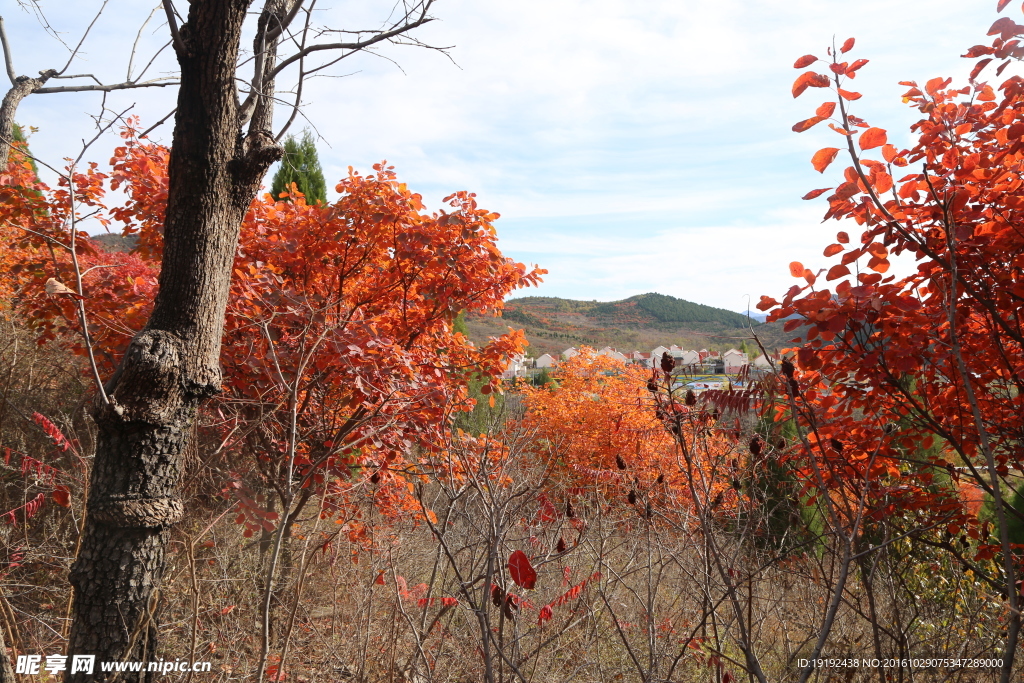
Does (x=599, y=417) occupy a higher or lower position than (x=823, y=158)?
lower

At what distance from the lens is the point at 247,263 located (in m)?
4.48

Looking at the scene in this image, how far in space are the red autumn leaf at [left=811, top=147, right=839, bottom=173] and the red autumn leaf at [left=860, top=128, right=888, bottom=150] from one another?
4.5 inches

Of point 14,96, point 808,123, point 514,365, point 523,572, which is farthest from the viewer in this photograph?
point 514,365

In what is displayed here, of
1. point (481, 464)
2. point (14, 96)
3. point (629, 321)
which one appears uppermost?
point (629, 321)

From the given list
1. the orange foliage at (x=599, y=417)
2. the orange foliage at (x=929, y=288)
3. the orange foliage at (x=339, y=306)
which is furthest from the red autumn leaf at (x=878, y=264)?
the orange foliage at (x=599, y=417)

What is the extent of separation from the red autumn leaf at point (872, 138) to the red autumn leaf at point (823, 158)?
0.38 feet

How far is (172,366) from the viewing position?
2729 mm

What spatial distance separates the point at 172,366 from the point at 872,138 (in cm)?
305

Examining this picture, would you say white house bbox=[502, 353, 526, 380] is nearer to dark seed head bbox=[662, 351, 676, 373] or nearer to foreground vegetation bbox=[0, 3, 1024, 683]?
foreground vegetation bbox=[0, 3, 1024, 683]

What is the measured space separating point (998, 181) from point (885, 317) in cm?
78

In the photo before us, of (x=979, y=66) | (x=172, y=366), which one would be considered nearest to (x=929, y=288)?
(x=979, y=66)

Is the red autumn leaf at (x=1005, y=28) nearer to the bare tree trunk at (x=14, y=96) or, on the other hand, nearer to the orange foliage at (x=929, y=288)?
the orange foliage at (x=929, y=288)

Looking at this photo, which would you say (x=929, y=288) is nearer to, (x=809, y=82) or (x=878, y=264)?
(x=878, y=264)

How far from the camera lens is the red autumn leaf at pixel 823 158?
2406mm
